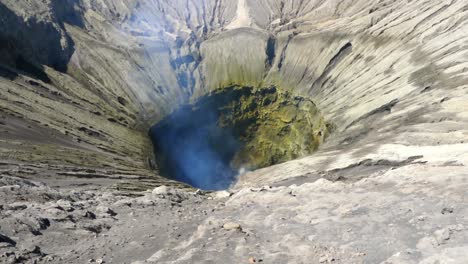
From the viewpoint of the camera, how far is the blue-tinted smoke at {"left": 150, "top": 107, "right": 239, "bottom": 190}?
68.8 m

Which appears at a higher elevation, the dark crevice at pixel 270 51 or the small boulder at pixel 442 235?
the dark crevice at pixel 270 51

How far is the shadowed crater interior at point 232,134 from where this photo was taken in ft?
230

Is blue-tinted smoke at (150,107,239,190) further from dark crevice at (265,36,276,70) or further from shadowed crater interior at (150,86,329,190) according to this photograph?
dark crevice at (265,36,276,70)

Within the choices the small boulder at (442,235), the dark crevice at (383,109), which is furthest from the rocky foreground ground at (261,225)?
the dark crevice at (383,109)

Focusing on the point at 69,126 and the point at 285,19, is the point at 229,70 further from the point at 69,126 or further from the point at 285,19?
the point at 69,126

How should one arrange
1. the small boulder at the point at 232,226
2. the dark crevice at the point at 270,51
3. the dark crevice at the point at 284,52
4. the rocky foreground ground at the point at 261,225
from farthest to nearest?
the dark crevice at the point at 270,51, the dark crevice at the point at 284,52, the small boulder at the point at 232,226, the rocky foreground ground at the point at 261,225

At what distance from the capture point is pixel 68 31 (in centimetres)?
7619

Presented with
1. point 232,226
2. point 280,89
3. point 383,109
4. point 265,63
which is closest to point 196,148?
point 280,89

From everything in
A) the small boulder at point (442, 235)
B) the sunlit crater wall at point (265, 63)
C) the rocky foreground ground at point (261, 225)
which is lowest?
the small boulder at point (442, 235)

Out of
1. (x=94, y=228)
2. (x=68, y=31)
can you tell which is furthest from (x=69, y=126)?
(x=94, y=228)

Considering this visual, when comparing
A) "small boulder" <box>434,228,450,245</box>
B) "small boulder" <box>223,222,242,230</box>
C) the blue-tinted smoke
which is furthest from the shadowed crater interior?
"small boulder" <box>434,228,450,245</box>

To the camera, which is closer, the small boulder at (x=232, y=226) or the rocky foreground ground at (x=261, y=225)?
the rocky foreground ground at (x=261, y=225)

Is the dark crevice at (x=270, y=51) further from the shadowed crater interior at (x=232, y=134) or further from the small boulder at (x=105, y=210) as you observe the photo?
the small boulder at (x=105, y=210)

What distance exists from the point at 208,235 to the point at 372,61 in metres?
57.7
